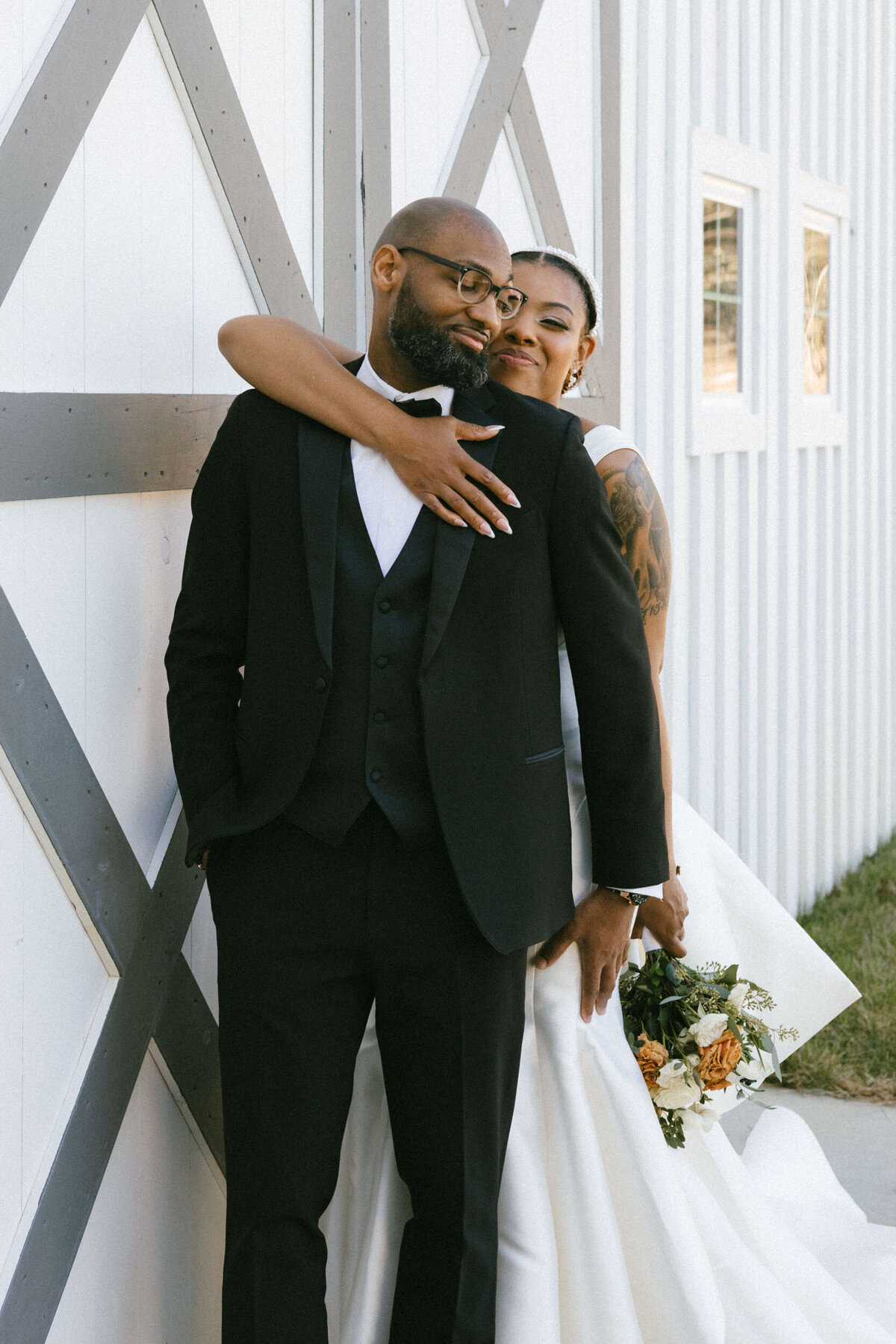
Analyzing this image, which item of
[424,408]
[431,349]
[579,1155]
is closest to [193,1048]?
[579,1155]

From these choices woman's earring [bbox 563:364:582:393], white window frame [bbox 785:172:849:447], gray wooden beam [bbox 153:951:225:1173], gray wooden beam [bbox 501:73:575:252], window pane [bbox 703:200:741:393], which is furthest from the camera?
white window frame [bbox 785:172:849:447]

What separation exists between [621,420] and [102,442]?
99.6 inches

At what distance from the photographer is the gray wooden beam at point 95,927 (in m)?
2.12

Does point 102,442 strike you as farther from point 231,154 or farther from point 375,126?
point 375,126

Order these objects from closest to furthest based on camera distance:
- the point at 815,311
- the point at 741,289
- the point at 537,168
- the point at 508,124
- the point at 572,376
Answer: the point at 572,376
the point at 508,124
the point at 537,168
the point at 741,289
the point at 815,311

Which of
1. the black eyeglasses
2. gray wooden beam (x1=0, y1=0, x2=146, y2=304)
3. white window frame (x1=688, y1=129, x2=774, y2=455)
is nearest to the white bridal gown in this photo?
the black eyeglasses

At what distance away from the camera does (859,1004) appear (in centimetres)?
471

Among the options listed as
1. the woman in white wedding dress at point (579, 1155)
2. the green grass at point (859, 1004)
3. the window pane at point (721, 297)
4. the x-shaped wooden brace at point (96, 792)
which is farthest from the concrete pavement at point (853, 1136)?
the window pane at point (721, 297)

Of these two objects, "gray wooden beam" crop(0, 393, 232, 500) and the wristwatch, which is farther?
the wristwatch

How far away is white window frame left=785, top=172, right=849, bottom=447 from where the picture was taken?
5.76m

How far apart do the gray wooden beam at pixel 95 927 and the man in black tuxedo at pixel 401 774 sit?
0.20 m

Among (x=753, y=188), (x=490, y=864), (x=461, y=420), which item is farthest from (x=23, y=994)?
(x=753, y=188)

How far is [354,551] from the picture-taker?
2131 mm

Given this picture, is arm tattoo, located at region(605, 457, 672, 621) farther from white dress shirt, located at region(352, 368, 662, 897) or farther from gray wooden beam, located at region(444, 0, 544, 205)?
gray wooden beam, located at region(444, 0, 544, 205)
